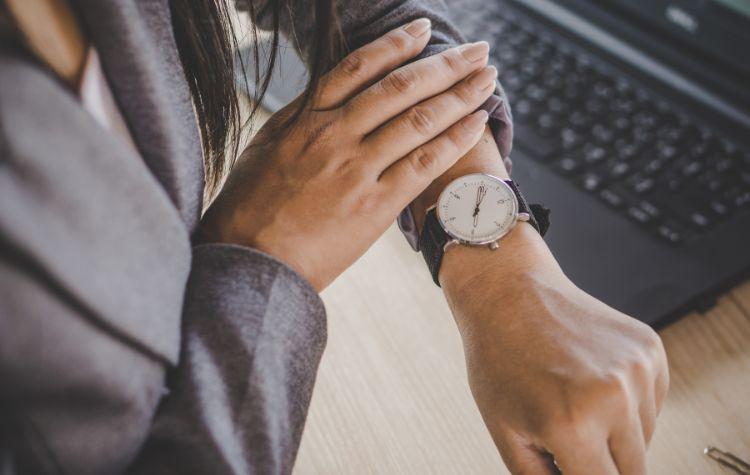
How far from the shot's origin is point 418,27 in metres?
0.57

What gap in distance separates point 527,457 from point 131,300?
0.88 ft

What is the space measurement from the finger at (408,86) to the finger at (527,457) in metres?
0.27

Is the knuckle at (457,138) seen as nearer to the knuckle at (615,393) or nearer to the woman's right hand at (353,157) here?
the woman's right hand at (353,157)

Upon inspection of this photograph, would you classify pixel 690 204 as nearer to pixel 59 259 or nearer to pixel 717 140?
A: pixel 717 140

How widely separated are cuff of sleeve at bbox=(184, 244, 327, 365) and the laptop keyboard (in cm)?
35

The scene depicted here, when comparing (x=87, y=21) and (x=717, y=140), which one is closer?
(x=87, y=21)

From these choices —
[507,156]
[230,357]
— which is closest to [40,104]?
[230,357]

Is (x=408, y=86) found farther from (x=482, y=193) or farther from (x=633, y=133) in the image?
(x=633, y=133)

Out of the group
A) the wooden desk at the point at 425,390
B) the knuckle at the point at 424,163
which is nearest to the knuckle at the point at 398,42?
the knuckle at the point at 424,163

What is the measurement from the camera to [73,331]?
324 mm

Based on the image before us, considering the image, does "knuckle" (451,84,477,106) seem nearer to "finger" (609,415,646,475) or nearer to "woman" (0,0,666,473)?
"woman" (0,0,666,473)

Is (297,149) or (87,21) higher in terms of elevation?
(87,21)

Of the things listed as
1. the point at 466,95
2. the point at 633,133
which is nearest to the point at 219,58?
the point at 466,95

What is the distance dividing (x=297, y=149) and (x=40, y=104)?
24 centimetres
